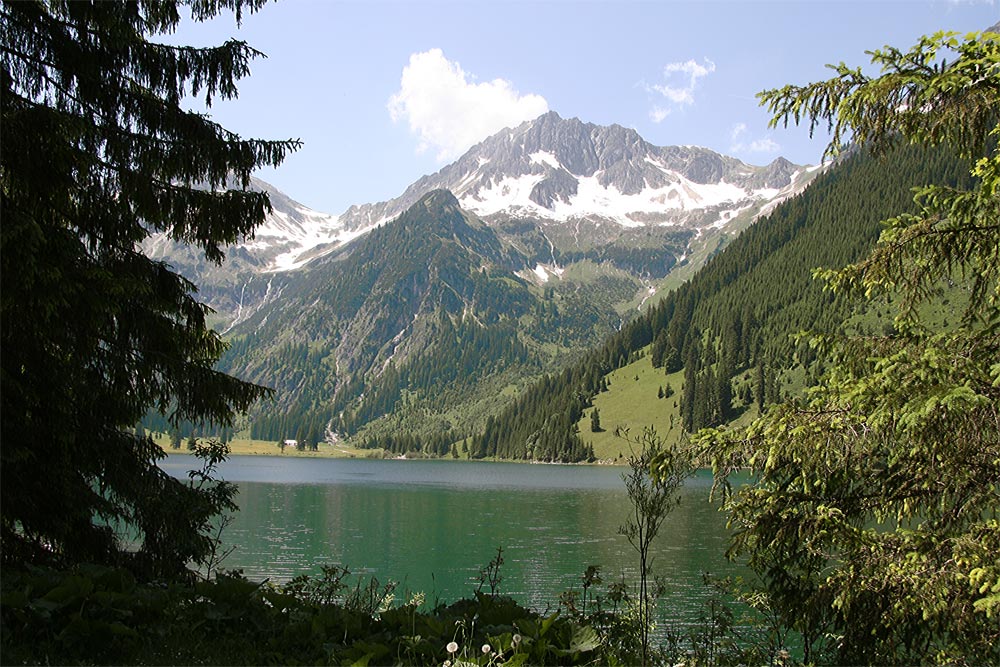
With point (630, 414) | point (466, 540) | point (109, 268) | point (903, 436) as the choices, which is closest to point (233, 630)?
point (109, 268)

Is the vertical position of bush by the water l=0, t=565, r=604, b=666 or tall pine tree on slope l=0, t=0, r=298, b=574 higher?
tall pine tree on slope l=0, t=0, r=298, b=574

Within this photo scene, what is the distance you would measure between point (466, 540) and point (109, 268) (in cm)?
4009

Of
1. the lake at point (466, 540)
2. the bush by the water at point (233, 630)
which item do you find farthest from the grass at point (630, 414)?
the bush by the water at point (233, 630)

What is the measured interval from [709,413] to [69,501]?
6792 inches

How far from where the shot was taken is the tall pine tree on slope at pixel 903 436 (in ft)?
21.6

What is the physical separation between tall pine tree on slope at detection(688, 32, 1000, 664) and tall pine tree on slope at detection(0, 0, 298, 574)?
709 centimetres

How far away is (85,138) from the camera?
870cm

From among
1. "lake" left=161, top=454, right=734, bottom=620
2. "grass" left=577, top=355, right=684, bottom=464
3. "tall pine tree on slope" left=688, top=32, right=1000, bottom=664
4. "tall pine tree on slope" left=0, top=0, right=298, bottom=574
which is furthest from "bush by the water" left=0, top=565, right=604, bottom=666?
"grass" left=577, top=355, right=684, bottom=464

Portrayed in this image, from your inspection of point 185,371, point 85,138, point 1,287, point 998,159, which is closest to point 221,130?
point 85,138

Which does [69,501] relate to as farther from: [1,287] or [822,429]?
[822,429]

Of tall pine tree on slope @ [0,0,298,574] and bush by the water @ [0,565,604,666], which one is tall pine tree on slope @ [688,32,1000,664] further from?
tall pine tree on slope @ [0,0,298,574]

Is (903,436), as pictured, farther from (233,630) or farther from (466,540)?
(466,540)

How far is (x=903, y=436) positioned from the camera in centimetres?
679

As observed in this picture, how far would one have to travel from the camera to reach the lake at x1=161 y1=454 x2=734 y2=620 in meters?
32.7
